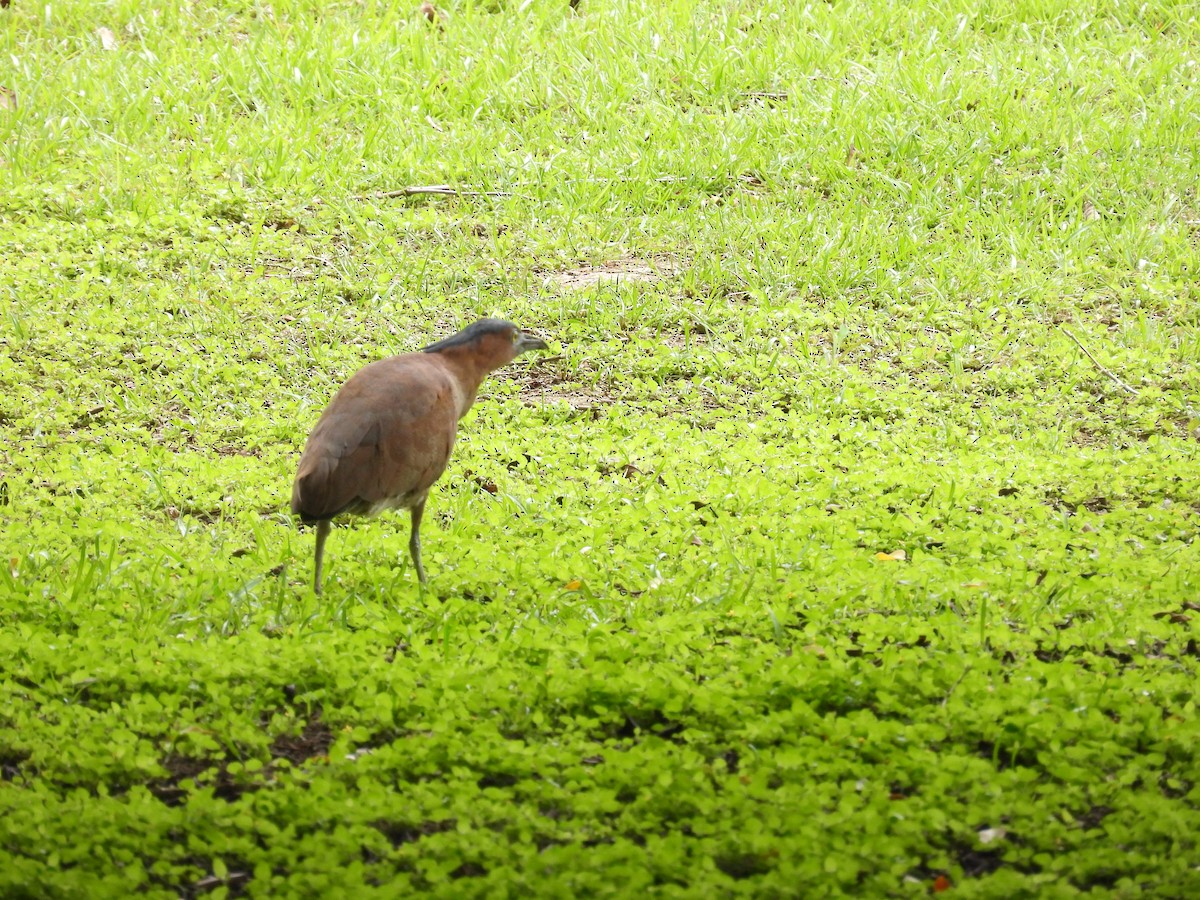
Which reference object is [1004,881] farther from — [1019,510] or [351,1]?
[351,1]

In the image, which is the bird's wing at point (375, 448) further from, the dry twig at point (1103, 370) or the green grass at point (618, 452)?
the dry twig at point (1103, 370)

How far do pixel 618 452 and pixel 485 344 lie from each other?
1.31 meters

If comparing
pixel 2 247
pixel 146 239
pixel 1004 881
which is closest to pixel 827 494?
pixel 1004 881

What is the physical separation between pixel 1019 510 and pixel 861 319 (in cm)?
242

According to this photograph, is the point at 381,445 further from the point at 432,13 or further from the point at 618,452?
the point at 432,13

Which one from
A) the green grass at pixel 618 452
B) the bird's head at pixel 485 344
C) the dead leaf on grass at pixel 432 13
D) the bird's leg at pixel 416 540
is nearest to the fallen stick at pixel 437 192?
the green grass at pixel 618 452

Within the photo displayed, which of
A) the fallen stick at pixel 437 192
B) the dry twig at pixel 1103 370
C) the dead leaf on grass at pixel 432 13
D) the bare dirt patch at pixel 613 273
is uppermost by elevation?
the dead leaf on grass at pixel 432 13

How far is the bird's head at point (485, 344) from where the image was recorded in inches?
229

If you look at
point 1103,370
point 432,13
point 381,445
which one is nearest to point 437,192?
point 432,13

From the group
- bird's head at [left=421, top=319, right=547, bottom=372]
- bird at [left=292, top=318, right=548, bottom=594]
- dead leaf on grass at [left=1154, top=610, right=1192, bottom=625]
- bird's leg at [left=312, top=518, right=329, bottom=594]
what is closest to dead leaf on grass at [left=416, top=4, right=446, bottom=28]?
bird's head at [left=421, top=319, right=547, bottom=372]

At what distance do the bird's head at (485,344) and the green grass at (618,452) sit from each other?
73 cm

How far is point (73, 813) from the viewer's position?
12.2 feet

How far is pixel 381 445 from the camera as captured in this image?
16.7 feet

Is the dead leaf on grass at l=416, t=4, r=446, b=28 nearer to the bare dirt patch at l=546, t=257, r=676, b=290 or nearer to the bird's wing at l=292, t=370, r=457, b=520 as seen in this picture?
the bare dirt patch at l=546, t=257, r=676, b=290
